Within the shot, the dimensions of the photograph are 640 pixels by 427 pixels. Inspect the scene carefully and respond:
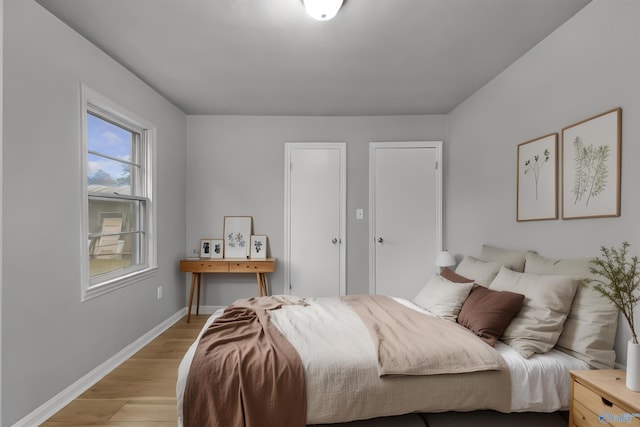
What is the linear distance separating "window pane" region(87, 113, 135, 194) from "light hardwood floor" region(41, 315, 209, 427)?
149cm

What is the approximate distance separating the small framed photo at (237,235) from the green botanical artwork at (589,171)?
3.32 m

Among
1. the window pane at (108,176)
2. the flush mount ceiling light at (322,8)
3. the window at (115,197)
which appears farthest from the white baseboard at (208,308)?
the flush mount ceiling light at (322,8)

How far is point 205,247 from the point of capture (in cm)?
423

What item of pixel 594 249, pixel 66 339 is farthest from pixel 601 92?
pixel 66 339

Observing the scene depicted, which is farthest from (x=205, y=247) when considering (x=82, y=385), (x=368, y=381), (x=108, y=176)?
(x=368, y=381)

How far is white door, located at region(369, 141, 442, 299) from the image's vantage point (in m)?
4.18

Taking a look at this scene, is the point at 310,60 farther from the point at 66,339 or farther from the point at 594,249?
the point at 66,339

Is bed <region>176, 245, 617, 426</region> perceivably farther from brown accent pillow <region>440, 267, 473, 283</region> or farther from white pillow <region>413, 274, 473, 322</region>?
brown accent pillow <region>440, 267, 473, 283</region>

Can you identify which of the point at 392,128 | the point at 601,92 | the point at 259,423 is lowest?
the point at 259,423

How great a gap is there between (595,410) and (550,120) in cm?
184

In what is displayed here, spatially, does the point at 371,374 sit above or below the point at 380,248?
below

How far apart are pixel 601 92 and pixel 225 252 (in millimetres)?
3839

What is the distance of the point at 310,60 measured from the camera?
277 cm

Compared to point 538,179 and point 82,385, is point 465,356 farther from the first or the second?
point 82,385
